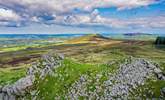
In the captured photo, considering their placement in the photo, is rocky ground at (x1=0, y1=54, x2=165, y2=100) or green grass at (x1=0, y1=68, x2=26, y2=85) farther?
green grass at (x1=0, y1=68, x2=26, y2=85)

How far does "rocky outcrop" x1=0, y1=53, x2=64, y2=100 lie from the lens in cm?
4991

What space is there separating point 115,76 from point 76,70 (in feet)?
24.3

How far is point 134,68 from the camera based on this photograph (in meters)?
50.4

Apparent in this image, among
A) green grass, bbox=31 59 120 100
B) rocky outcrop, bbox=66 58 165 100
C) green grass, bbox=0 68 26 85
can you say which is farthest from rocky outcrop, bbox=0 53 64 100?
rocky outcrop, bbox=66 58 165 100

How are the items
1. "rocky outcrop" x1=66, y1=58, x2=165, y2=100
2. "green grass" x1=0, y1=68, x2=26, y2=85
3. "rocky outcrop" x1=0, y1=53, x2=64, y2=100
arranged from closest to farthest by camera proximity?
"rocky outcrop" x1=66, y1=58, x2=165, y2=100 → "rocky outcrop" x1=0, y1=53, x2=64, y2=100 → "green grass" x1=0, y1=68, x2=26, y2=85

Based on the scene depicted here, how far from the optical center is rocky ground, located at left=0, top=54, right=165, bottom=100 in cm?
4672

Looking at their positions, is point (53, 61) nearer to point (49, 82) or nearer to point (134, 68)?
point (49, 82)

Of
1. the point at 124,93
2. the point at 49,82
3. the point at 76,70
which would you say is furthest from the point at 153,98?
the point at 49,82

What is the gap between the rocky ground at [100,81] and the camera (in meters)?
46.7

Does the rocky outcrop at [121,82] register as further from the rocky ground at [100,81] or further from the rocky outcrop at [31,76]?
the rocky outcrop at [31,76]

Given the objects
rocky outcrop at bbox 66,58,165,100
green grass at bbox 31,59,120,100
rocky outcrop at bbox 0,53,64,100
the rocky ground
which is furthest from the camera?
rocky outcrop at bbox 0,53,64,100

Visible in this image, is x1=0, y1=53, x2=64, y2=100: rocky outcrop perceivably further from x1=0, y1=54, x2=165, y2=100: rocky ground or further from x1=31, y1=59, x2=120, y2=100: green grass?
x1=31, y1=59, x2=120, y2=100: green grass

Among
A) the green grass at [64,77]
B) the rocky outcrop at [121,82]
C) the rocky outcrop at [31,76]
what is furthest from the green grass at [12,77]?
the rocky outcrop at [121,82]

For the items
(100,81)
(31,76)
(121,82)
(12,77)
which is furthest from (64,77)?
(12,77)
